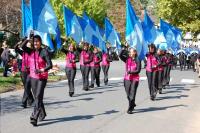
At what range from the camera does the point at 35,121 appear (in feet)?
35.6

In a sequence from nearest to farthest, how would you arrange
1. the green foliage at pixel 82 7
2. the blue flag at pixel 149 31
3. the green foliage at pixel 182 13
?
the blue flag at pixel 149 31, the green foliage at pixel 182 13, the green foliage at pixel 82 7

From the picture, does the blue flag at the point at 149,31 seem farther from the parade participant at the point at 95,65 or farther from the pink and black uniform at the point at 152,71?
the parade participant at the point at 95,65

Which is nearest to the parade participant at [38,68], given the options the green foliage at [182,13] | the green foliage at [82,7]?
the green foliage at [182,13]

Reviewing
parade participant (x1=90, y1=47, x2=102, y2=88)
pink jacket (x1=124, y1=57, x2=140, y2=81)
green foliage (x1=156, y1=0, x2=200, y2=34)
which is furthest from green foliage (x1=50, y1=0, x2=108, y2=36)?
pink jacket (x1=124, y1=57, x2=140, y2=81)

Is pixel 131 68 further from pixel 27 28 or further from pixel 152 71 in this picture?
pixel 152 71

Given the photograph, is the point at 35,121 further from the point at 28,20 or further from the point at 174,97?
the point at 174,97

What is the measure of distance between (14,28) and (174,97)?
33691 mm

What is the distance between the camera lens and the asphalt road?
35.6 ft

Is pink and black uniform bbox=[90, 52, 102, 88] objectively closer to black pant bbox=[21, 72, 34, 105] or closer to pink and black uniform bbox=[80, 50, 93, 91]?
pink and black uniform bbox=[80, 50, 93, 91]

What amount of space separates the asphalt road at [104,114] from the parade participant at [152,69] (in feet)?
1.18

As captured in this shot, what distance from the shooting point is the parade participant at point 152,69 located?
657 inches

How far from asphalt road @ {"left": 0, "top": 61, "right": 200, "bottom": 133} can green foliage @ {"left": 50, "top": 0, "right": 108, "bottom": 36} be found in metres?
43.0

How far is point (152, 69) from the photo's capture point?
55.5ft

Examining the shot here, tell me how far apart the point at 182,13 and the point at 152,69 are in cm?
2566
